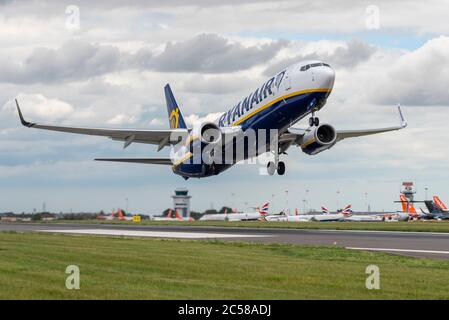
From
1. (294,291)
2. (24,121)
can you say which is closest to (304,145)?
(24,121)

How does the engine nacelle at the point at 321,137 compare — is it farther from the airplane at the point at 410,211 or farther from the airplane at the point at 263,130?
the airplane at the point at 410,211

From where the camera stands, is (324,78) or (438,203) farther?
(438,203)

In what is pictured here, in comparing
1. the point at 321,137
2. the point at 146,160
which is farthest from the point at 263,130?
the point at 146,160

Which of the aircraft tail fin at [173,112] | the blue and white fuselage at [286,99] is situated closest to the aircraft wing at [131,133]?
the blue and white fuselage at [286,99]

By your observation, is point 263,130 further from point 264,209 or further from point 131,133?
point 264,209

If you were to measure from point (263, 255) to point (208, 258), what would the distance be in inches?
130

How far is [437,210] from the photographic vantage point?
11700 cm

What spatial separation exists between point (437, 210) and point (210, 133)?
3057 inches

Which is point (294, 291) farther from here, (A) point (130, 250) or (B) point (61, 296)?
(A) point (130, 250)

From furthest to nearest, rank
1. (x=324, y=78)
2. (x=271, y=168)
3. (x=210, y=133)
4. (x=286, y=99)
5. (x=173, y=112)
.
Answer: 1. (x=173, y=112)
2. (x=271, y=168)
3. (x=210, y=133)
4. (x=286, y=99)
5. (x=324, y=78)

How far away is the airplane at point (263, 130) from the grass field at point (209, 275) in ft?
52.2

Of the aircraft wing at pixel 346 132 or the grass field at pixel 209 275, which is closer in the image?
the grass field at pixel 209 275

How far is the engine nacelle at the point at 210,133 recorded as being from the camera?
4903cm

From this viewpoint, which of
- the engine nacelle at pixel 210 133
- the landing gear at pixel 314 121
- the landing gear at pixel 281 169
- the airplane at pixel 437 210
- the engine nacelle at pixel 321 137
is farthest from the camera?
the airplane at pixel 437 210
